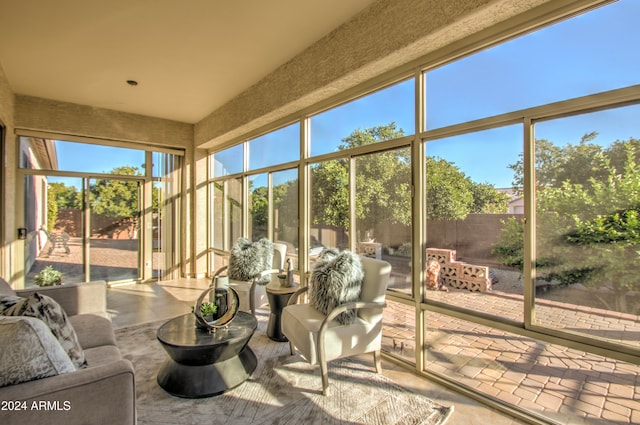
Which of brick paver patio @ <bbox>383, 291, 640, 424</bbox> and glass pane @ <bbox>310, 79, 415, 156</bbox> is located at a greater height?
glass pane @ <bbox>310, 79, 415, 156</bbox>

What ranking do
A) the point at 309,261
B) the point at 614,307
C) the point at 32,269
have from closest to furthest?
the point at 614,307
the point at 309,261
the point at 32,269

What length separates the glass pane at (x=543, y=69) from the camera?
1.81 m

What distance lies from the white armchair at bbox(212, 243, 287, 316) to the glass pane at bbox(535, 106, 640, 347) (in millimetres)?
2867

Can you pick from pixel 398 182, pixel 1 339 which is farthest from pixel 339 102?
pixel 1 339

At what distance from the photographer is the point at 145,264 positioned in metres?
6.28

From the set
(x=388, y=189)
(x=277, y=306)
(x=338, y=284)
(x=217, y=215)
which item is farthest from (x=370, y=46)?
(x=217, y=215)

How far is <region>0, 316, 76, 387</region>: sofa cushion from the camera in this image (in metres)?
1.31

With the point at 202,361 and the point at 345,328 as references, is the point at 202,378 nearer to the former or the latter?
the point at 202,361

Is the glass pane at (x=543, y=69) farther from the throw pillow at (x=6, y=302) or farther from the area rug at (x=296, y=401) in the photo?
the throw pillow at (x=6, y=302)

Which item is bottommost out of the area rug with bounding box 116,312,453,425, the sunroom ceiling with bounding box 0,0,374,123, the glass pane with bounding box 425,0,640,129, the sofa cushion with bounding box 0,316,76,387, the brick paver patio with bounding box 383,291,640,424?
the area rug with bounding box 116,312,453,425

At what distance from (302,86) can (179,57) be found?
1492 millimetres

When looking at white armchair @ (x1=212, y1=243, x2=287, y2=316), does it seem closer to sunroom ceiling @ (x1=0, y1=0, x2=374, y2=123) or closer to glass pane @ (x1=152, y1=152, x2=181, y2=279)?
sunroom ceiling @ (x1=0, y1=0, x2=374, y2=123)

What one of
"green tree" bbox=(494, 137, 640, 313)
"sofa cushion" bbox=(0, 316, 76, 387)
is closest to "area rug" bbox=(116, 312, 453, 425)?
"sofa cushion" bbox=(0, 316, 76, 387)

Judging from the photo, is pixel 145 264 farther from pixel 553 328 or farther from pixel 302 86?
pixel 553 328
